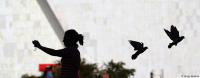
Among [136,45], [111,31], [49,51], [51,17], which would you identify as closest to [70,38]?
[49,51]

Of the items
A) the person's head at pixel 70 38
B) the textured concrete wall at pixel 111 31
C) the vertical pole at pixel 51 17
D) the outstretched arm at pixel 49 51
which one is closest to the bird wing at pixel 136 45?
the person's head at pixel 70 38

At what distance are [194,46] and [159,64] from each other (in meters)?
1.96

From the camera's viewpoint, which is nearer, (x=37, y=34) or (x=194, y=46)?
(x=37, y=34)

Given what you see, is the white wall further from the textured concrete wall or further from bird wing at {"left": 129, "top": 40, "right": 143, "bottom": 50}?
bird wing at {"left": 129, "top": 40, "right": 143, "bottom": 50}

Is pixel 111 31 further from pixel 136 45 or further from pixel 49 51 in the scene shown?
pixel 49 51

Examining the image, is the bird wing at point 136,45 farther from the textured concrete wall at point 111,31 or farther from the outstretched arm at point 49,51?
the textured concrete wall at point 111,31

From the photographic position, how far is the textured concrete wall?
2912 cm

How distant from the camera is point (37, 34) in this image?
2912cm

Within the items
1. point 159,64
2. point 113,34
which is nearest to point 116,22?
point 113,34

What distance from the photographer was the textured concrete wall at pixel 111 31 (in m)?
29.1

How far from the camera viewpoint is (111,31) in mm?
30562

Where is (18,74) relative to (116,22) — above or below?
below

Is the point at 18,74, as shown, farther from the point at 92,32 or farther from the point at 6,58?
the point at 92,32

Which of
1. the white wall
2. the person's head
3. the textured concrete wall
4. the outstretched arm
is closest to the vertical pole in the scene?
the textured concrete wall
